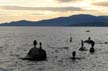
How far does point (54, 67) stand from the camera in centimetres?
6731

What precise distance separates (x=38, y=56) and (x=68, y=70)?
30.0 feet

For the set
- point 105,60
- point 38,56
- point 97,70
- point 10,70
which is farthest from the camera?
point 105,60

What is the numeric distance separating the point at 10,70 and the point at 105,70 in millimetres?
20939

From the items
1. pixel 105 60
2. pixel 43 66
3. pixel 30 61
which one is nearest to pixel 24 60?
pixel 30 61

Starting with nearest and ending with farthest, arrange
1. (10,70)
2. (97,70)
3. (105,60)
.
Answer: (10,70) < (97,70) < (105,60)

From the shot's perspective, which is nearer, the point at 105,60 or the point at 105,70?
the point at 105,70

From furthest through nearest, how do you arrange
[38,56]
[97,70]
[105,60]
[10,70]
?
1. [105,60]
2. [38,56]
3. [97,70]
4. [10,70]

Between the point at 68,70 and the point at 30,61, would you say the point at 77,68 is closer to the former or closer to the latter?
the point at 68,70

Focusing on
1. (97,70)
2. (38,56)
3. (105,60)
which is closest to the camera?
(97,70)

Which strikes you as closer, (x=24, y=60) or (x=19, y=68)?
(x=19, y=68)

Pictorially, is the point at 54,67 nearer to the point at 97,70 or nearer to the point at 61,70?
the point at 61,70

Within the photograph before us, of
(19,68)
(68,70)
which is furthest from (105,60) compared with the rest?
(19,68)

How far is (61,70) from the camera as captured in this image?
63.7m

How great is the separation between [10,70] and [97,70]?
19110 mm
